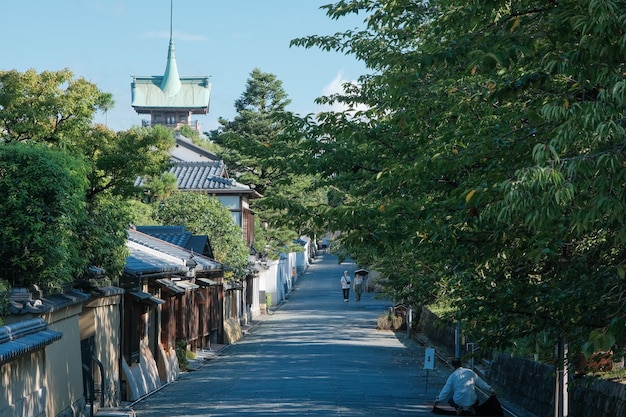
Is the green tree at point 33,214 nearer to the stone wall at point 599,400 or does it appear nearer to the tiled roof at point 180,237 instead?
the stone wall at point 599,400

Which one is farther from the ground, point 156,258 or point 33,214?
point 33,214

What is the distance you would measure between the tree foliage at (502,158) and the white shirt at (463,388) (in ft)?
11.4

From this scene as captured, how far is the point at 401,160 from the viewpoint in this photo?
13789 mm

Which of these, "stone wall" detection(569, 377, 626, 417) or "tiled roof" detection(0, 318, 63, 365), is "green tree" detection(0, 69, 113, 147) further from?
"stone wall" detection(569, 377, 626, 417)

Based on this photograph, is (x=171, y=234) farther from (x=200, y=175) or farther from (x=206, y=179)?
(x=200, y=175)

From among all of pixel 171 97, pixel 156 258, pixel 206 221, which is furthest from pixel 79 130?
pixel 171 97

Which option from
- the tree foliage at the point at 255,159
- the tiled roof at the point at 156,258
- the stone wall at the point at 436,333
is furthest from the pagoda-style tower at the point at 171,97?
the tiled roof at the point at 156,258

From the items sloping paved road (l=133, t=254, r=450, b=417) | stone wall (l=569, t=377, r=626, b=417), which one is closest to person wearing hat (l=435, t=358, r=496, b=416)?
sloping paved road (l=133, t=254, r=450, b=417)

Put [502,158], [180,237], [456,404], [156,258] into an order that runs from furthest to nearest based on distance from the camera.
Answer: [180,237] → [156,258] → [456,404] → [502,158]

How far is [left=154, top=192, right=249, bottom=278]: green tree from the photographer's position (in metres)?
42.2

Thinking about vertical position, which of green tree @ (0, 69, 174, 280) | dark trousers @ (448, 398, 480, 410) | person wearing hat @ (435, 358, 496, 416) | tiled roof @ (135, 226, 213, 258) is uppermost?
green tree @ (0, 69, 174, 280)

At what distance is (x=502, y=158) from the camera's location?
952 cm

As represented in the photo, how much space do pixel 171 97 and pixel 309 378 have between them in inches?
4622

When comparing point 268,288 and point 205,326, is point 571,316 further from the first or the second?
point 268,288
